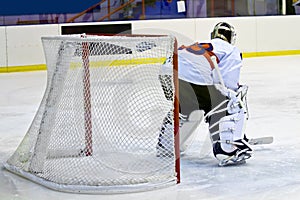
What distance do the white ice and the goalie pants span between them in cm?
29

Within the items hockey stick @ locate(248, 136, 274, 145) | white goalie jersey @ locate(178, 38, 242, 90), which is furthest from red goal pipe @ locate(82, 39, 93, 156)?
hockey stick @ locate(248, 136, 274, 145)

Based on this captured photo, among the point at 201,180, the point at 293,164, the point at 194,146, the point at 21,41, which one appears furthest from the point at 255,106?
the point at 21,41

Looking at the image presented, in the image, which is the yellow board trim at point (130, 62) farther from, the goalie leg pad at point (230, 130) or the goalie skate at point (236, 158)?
the goalie skate at point (236, 158)

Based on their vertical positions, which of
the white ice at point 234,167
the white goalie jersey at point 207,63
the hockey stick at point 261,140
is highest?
the white goalie jersey at point 207,63

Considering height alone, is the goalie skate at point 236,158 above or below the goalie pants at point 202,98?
below

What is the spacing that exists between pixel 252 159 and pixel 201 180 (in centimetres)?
62

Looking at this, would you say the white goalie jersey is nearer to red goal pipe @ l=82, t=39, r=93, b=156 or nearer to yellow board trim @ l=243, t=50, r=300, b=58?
red goal pipe @ l=82, t=39, r=93, b=156

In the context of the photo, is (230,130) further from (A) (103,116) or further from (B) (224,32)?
(A) (103,116)

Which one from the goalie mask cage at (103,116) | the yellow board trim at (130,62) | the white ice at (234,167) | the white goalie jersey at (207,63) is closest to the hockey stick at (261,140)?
the white ice at (234,167)

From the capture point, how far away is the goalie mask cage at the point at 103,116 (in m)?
4.11

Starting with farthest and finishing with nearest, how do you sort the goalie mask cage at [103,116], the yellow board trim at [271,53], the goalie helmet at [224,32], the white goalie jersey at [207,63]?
1. the yellow board trim at [271,53]
2. the goalie helmet at [224,32]
3. the white goalie jersey at [207,63]
4. the goalie mask cage at [103,116]

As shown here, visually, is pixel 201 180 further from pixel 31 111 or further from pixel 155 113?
pixel 31 111

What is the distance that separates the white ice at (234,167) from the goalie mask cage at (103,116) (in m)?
0.16

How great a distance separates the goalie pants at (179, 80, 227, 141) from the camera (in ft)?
14.6
